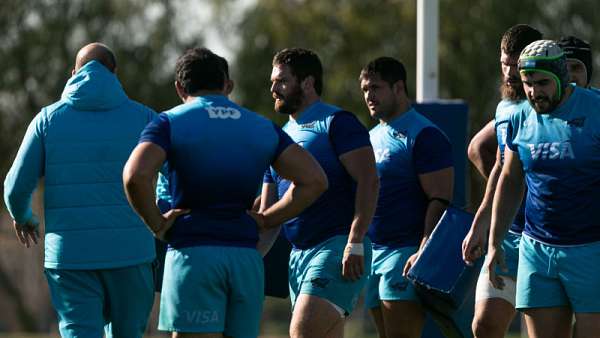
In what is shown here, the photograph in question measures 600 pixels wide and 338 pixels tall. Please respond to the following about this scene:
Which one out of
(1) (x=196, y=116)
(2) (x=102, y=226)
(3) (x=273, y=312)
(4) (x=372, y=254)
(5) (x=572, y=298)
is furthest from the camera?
(3) (x=273, y=312)

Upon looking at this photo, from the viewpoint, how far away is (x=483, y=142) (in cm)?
952

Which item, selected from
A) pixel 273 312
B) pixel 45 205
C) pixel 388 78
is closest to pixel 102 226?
pixel 45 205

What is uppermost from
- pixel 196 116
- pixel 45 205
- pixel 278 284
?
pixel 196 116

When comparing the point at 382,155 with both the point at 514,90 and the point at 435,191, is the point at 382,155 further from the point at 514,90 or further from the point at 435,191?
the point at 514,90

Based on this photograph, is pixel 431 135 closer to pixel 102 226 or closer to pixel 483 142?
pixel 483 142

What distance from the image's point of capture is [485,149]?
9.53 meters

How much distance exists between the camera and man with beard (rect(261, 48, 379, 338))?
858 centimetres

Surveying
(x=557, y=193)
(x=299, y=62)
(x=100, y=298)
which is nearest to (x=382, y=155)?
(x=299, y=62)

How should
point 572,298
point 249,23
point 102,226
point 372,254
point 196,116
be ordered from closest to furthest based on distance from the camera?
1. point 196,116
2. point 572,298
3. point 102,226
4. point 372,254
5. point 249,23

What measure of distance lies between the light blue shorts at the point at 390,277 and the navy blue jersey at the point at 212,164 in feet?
6.89

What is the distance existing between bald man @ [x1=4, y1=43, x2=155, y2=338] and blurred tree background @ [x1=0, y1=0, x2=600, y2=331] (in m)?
21.4

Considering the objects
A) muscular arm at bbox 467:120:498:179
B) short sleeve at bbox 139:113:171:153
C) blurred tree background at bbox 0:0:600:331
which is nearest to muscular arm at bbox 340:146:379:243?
muscular arm at bbox 467:120:498:179

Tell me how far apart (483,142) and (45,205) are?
286 centimetres

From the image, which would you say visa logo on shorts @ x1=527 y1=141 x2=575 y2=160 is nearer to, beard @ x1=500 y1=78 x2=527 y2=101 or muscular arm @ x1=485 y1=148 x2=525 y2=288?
muscular arm @ x1=485 y1=148 x2=525 y2=288
